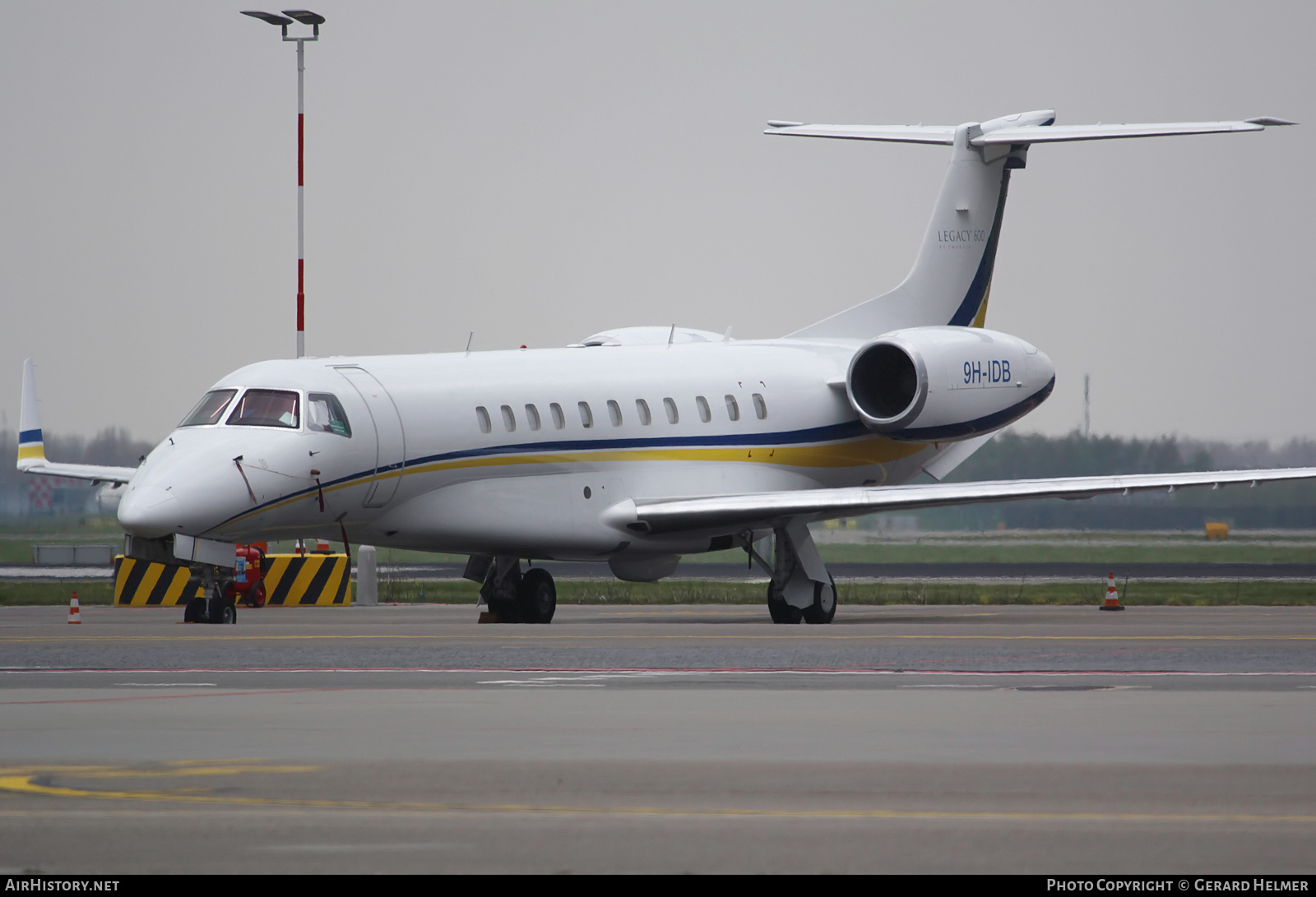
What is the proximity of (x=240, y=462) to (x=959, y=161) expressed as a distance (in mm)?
16241

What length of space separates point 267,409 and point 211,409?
31.2 inches

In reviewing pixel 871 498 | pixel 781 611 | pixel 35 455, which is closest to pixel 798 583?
pixel 781 611

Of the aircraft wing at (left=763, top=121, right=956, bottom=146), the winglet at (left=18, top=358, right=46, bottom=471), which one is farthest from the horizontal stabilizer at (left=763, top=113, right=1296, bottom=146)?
the winglet at (left=18, top=358, right=46, bottom=471)

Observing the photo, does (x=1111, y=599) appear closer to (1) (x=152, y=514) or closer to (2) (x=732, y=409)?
(2) (x=732, y=409)

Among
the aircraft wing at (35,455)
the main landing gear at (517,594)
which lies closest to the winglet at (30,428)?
the aircraft wing at (35,455)

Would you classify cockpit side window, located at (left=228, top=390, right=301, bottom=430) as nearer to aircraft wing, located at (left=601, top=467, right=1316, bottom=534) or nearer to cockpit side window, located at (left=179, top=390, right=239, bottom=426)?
cockpit side window, located at (left=179, top=390, right=239, bottom=426)

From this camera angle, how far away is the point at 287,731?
11.3 metres

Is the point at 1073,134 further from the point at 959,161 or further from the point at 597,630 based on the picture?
the point at 597,630

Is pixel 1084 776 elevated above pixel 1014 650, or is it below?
above

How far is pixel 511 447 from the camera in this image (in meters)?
27.0

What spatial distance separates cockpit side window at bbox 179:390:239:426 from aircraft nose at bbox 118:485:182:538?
185cm

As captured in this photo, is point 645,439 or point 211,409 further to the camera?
point 645,439
